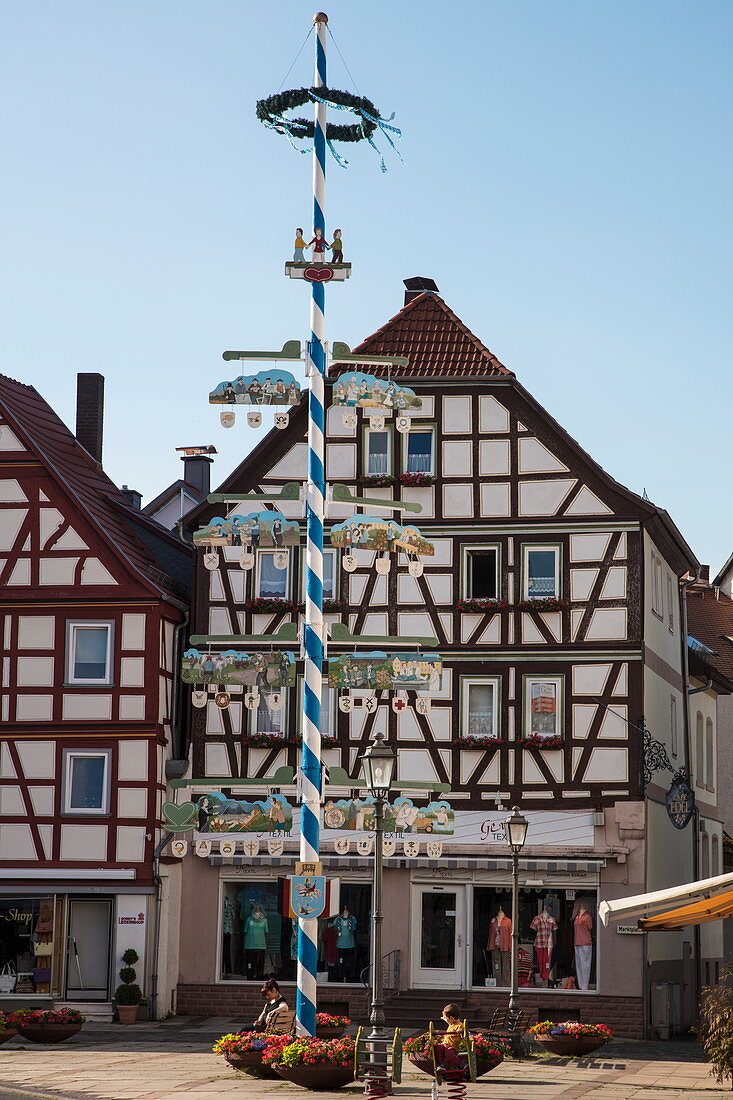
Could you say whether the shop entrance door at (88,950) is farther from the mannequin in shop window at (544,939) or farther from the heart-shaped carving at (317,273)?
the heart-shaped carving at (317,273)

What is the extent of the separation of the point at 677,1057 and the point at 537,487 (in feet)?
35.2

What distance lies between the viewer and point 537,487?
31.5m

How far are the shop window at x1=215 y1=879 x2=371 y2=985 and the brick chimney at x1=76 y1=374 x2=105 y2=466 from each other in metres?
11.2

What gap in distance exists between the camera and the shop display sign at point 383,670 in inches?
795

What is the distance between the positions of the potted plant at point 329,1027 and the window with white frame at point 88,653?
12.3 metres

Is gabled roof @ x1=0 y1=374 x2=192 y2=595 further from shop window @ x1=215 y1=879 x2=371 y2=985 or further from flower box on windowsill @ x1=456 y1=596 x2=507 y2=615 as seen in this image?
shop window @ x1=215 y1=879 x2=371 y2=985

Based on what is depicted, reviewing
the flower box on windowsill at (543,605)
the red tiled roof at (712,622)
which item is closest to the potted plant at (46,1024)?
the flower box on windowsill at (543,605)

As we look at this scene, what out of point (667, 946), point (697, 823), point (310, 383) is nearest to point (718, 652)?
point (697, 823)

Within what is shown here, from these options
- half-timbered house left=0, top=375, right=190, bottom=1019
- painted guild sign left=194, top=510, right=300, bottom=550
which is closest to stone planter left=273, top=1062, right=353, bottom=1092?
painted guild sign left=194, top=510, right=300, bottom=550

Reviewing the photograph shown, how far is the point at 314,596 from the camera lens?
19.6 meters

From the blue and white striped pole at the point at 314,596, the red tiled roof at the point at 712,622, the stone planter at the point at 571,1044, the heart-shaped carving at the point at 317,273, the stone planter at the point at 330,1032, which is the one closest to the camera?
the blue and white striped pole at the point at 314,596

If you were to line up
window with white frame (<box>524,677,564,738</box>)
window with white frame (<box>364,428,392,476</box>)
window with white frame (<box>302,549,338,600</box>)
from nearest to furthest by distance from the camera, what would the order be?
1. window with white frame (<box>524,677,564,738</box>)
2. window with white frame (<box>302,549,338,600</box>)
3. window with white frame (<box>364,428,392,476</box>)

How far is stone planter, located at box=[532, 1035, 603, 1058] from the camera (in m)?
23.8

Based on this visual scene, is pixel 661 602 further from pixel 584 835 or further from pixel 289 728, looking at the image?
pixel 289 728
